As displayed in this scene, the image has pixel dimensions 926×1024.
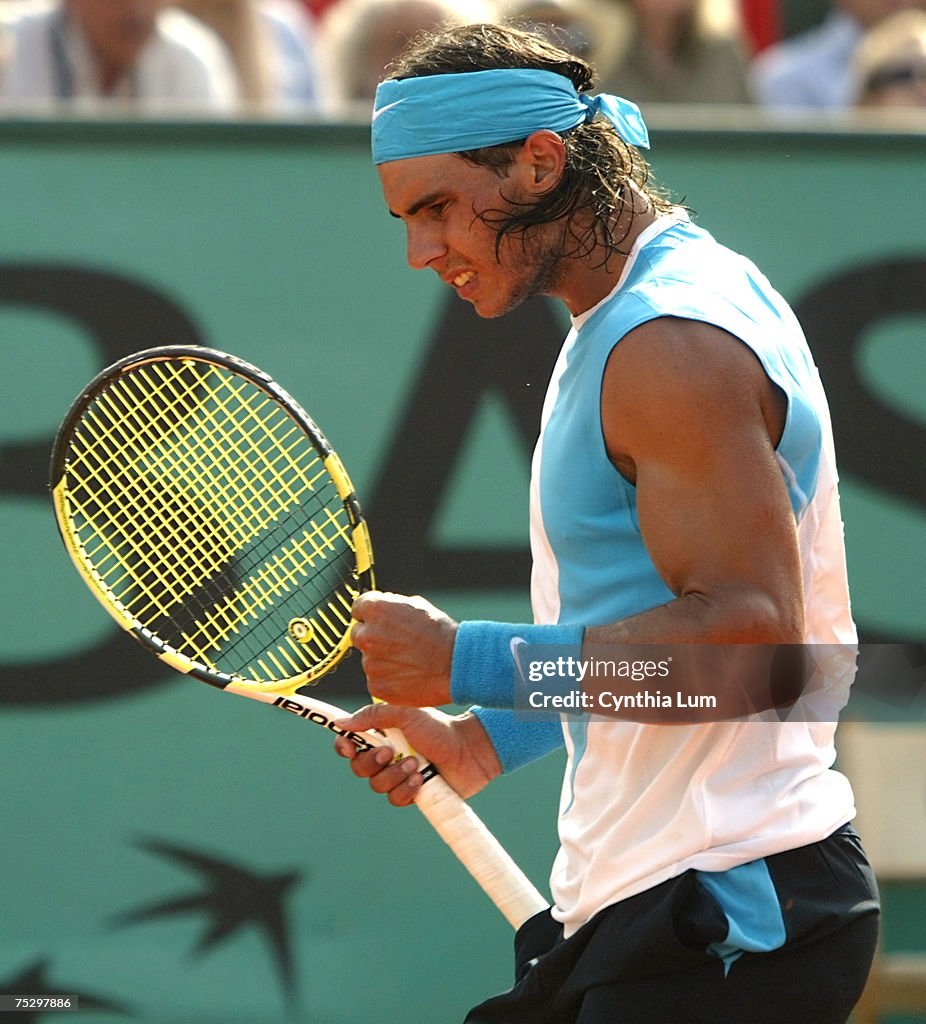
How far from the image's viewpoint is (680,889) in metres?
2.11

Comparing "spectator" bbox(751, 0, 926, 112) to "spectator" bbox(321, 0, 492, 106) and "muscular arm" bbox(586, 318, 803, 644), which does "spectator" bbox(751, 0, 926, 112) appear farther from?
"muscular arm" bbox(586, 318, 803, 644)

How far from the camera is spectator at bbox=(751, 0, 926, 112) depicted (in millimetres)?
5211

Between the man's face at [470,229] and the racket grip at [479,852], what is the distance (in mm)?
750

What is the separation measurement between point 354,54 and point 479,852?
2556 mm

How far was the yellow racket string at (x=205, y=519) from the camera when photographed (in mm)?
2809

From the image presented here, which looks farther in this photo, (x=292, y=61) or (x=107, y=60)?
(x=292, y=61)

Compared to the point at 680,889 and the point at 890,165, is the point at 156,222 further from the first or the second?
the point at 680,889

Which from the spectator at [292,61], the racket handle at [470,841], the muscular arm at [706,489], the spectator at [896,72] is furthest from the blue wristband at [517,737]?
the spectator at [292,61]

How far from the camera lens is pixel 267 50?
4.81 metres

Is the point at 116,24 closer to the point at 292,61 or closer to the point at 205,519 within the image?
the point at 292,61

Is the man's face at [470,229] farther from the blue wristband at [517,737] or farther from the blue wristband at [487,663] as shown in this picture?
the blue wristband at [517,737]

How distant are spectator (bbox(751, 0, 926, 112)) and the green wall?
58.8 inches

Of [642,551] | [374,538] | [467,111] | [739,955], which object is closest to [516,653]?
[642,551]

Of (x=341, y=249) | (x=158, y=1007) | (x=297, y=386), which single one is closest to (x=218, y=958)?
(x=158, y=1007)
